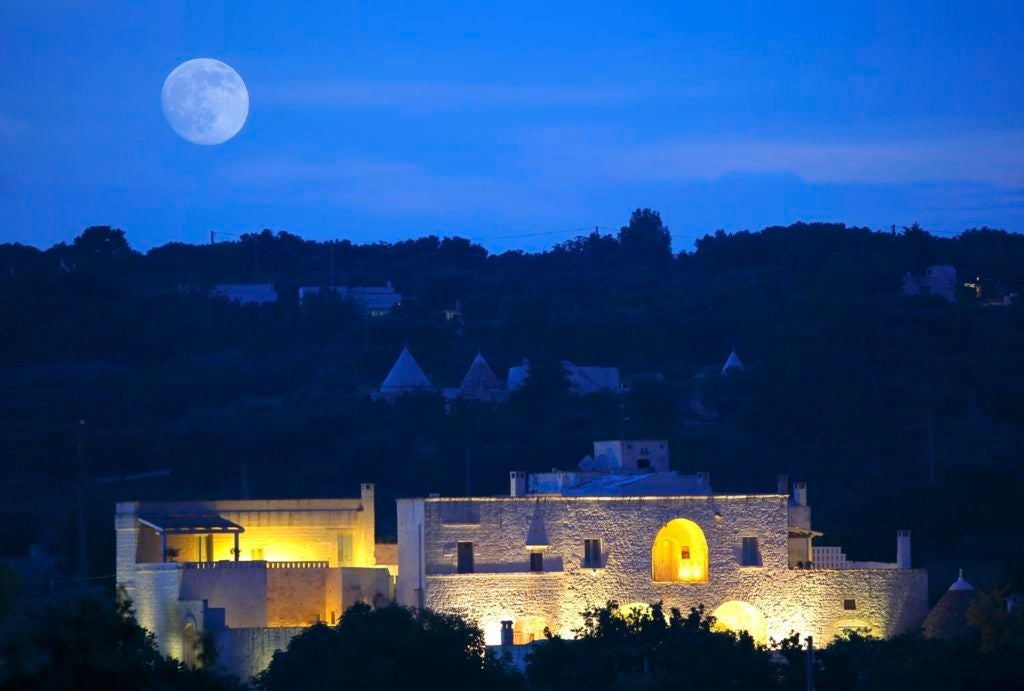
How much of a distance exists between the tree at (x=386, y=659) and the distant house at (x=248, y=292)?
6350 cm

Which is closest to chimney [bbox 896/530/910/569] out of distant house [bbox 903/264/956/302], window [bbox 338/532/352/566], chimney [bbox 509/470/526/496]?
chimney [bbox 509/470/526/496]

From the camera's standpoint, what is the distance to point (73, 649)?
2044 cm

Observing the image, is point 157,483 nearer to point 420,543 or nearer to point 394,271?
point 420,543

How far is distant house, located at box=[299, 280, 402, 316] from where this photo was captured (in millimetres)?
101438

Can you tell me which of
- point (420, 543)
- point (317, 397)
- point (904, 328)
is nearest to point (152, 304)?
point (317, 397)

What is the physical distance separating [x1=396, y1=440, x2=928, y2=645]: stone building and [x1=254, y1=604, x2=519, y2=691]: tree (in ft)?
10.5

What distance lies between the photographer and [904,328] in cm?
8881

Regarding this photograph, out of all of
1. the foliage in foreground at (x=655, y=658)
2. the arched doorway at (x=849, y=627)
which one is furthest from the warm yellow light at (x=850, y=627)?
the foliage in foreground at (x=655, y=658)

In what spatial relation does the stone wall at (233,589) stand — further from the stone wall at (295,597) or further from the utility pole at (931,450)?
the utility pole at (931,450)

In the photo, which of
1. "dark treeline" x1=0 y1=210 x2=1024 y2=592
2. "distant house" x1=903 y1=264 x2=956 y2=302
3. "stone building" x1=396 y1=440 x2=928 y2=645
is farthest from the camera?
"distant house" x1=903 y1=264 x2=956 y2=302

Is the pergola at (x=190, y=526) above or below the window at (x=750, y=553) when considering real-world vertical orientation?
above

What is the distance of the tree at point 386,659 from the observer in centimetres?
3744

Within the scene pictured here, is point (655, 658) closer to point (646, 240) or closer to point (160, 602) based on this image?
point (160, 602)

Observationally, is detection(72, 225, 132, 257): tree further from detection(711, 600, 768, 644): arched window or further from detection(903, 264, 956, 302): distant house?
detection(711, 600, 768, 644): arched window
